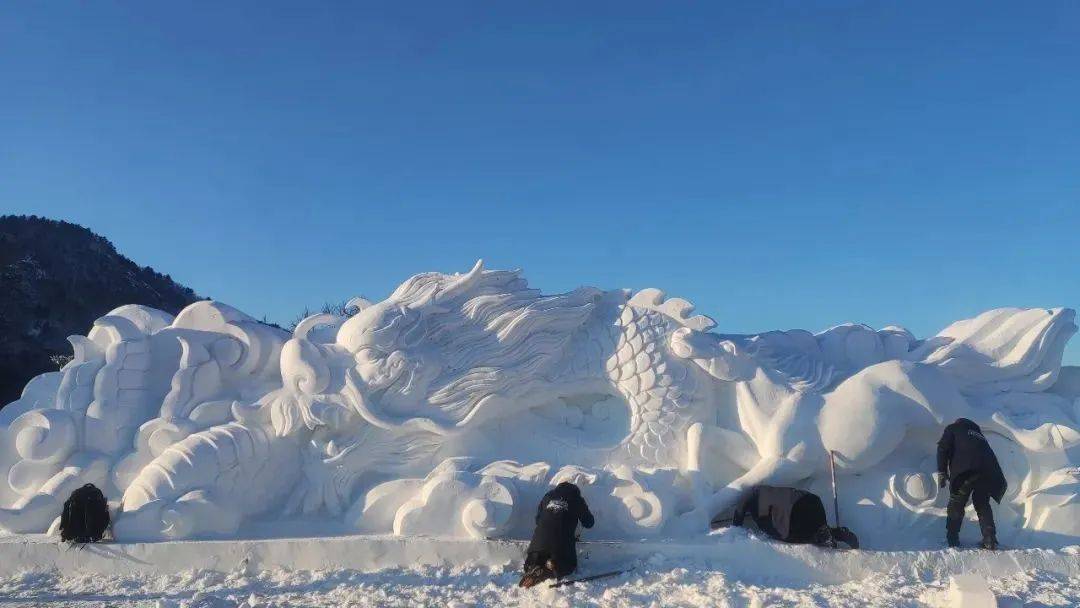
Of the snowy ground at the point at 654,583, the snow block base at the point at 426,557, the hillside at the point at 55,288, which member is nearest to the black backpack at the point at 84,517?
the snow block base at the point at 426,557

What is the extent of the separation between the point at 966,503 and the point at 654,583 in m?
1.85

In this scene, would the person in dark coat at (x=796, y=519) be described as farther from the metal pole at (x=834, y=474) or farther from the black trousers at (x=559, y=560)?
the black trousers at (x=559, y=560)

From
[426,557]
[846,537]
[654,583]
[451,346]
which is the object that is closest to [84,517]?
[426,557]

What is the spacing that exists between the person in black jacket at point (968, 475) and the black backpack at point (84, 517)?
4.40 m

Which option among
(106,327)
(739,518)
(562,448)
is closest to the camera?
(739,518)

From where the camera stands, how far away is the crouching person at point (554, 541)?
11.6 feet

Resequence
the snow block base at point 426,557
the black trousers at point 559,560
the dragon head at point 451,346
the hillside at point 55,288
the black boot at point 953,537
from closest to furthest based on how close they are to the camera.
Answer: the black trousers at point 559,560
the snow block base at point 426,557
the black boot at point 953,537
the dragon head at point 451,346
the hillside at point 55,288

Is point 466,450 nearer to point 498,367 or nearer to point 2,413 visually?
point 498,367

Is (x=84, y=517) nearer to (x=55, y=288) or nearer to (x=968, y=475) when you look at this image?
(x=968, y=475)

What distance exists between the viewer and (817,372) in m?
4.54

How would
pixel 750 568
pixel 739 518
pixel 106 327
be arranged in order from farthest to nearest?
pixel 106 327, pixel 739 518, pixel 750 568

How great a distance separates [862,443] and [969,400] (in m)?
0.83

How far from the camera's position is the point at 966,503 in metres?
4.07

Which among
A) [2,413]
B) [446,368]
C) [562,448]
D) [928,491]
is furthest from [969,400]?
[2,413]
